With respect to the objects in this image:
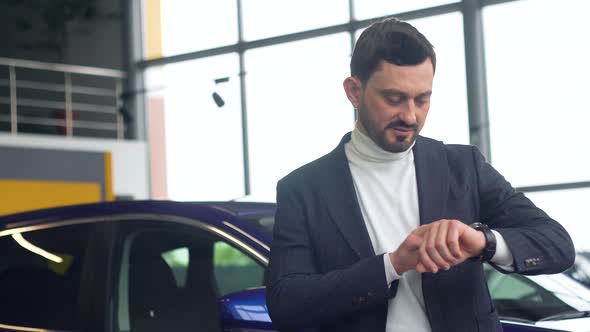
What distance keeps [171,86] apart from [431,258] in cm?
1006

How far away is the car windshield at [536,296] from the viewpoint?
2965mm

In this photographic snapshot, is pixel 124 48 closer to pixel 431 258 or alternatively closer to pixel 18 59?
pixel 18 59

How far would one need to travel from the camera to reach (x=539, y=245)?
150 cm

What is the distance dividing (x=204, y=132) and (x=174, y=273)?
7742mm

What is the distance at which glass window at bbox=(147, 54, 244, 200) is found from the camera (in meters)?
10.6

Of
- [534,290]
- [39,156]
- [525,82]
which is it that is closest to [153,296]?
[534,290]

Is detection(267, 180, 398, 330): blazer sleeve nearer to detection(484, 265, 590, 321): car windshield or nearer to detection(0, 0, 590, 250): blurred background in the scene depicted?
detection(484, 265, 590, 321): car windshield

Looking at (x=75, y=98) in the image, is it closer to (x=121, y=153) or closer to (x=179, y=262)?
(x=121, y=153)

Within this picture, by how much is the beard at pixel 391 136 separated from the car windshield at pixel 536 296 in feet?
4.91

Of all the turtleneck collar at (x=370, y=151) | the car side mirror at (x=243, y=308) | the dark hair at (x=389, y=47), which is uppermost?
the dark hair at (x=389, y=47)

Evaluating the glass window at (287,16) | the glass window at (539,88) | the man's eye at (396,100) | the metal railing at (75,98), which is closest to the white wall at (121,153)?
the metal railing at (75,98)

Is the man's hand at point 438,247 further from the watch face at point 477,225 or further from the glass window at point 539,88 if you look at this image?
the glass window at point 539,88

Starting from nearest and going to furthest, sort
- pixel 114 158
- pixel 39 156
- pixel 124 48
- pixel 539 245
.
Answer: pixel 539 245 → pixel 39 156 → pixel 114 158 → pixel 124 48

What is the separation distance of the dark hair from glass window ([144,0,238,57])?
9.04 m
